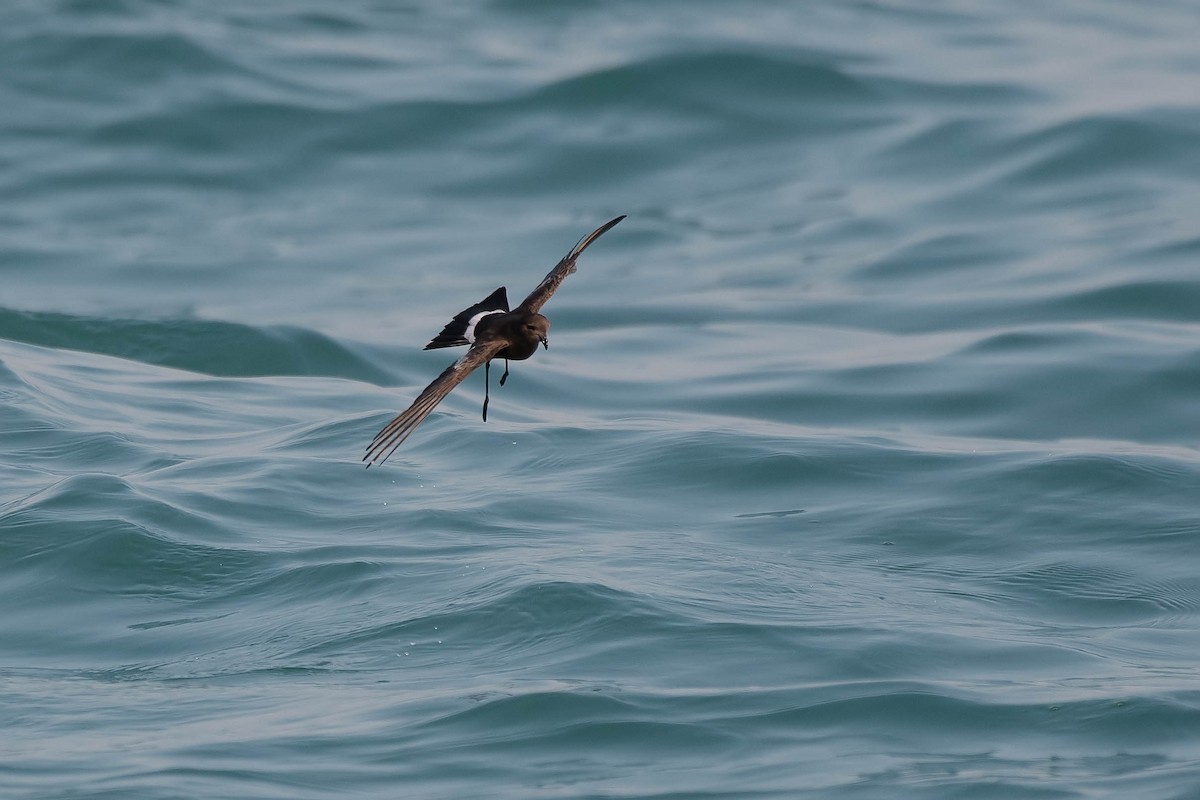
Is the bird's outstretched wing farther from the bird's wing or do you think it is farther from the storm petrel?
the bird's wing

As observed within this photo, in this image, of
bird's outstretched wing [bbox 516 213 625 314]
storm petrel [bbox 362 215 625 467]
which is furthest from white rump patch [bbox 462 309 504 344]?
bird's outstretched wing [bbox 516 213 625 314]

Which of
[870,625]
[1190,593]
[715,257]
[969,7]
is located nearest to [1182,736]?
[870,625]

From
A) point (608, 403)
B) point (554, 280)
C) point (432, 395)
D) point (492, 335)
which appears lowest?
point (608, 403)

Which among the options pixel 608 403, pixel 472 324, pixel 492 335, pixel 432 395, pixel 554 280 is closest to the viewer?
pixel 432 395

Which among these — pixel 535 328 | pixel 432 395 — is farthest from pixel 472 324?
pixel 432 395

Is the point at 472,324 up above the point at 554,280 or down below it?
below

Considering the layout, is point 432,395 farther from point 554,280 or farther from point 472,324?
point 554,280

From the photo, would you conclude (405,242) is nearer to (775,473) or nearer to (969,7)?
(775,473)
